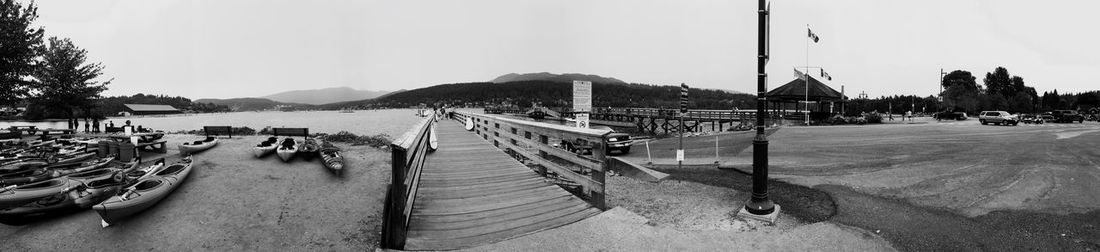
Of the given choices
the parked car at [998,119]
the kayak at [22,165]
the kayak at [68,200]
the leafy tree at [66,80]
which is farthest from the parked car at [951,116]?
the leafy tree at [66,80]

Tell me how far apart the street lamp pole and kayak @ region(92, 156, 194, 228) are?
1381 cm

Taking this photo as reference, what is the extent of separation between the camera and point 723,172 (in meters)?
10.3

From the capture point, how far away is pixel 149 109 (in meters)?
155

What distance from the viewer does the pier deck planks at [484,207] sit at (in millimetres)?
5109

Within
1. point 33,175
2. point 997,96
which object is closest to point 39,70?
point 33,175

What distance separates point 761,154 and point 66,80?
59175mm

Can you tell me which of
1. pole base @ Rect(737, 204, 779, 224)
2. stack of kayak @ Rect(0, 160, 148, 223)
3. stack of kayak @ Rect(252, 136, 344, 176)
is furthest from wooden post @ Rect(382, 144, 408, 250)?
stack of kayak @ Rect(252, 136, 344, 176)

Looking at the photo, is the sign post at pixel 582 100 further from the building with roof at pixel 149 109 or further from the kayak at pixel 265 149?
the building with roof at pixel 149 109

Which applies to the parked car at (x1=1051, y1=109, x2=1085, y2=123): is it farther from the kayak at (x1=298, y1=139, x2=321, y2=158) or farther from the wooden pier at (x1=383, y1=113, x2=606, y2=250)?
the kayak at (x1=298, y1=139, x2=321, y2=158)

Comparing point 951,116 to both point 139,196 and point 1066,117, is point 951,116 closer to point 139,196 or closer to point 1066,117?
point 1066,117

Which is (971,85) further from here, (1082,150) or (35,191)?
(35,191)

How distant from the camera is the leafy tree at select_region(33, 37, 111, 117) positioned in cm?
3981

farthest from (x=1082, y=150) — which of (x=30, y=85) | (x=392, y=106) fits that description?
(x=392, y=106)

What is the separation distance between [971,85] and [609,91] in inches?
3940
